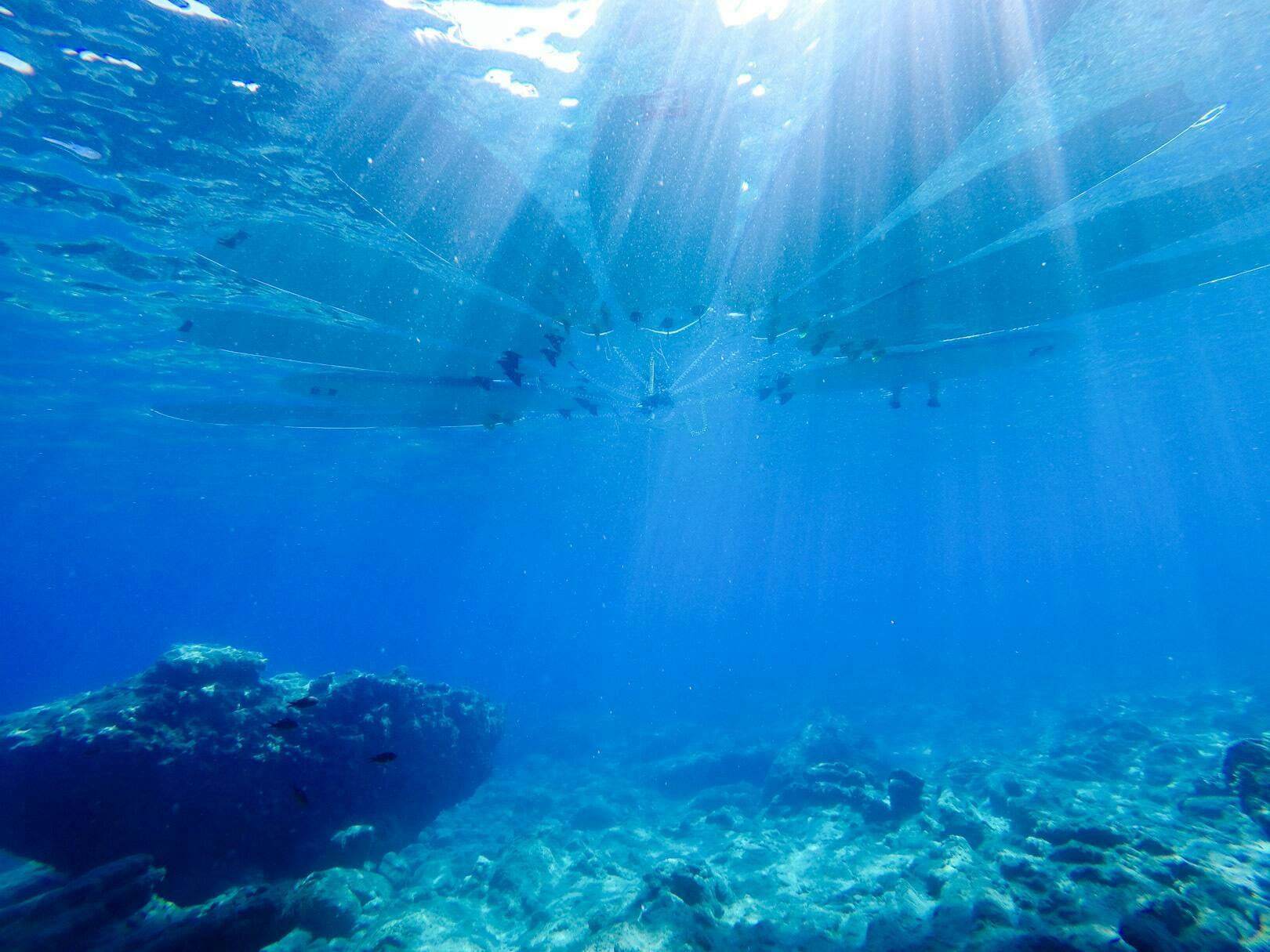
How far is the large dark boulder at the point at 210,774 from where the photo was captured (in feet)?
26.5

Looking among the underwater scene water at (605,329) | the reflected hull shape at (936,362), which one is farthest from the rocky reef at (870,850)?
the reflected hull shape at (936,362)

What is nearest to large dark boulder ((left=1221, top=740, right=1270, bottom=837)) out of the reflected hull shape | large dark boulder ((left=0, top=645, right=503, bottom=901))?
the reflected hull shape

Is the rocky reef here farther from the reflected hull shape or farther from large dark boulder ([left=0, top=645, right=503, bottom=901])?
the reflected hull shape

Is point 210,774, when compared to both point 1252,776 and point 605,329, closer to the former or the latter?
point 605,329

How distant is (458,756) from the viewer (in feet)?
42.9

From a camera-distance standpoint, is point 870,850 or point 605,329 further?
point 605,329

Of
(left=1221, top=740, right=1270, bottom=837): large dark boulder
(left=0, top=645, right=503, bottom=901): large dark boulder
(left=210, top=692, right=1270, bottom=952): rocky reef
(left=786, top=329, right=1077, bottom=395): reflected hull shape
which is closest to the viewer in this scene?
(left=210, top=692, right=1270, bottom=952): rocky reef

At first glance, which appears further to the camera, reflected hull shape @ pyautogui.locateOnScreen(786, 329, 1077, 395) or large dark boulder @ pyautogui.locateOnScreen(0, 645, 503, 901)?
reflected hull shape @ pyautogui.locateOnScreen(786, 329, 1077, 395)

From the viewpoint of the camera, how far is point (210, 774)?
344 inches

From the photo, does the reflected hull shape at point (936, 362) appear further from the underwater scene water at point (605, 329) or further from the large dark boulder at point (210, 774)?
the large dark boulder at point (210, 774)

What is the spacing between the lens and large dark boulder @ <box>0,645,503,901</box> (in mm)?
8070

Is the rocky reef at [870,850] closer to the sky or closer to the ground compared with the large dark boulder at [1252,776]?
closer to the ground

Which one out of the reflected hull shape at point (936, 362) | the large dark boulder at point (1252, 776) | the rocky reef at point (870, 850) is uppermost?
the reflected hull shape at point (936, 362)

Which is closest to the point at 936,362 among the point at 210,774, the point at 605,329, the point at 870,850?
the point at 605,329
